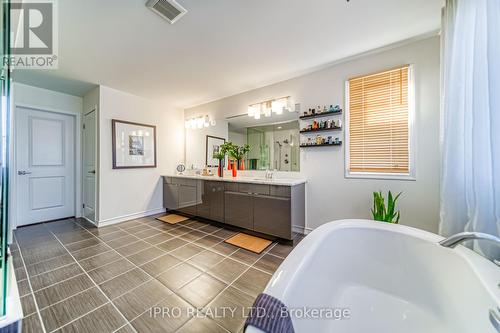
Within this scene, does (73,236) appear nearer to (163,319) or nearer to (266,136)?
(163,319)

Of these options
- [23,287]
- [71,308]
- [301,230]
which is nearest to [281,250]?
[301,230]

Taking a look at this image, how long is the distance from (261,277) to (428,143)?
222 centimetres

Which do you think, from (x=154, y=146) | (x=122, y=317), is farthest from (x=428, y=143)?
(x=154, y=146)

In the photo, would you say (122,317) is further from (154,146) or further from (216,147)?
(154,146)

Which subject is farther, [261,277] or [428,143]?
[428,143]

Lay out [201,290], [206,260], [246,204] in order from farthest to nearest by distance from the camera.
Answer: [246,204] → [206,260] → [201,290]

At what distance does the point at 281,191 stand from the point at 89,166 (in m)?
3.51

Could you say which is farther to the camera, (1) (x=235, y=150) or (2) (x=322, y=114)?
(1) (x=235, y=150)

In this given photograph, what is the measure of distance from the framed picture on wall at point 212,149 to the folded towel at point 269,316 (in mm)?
3184

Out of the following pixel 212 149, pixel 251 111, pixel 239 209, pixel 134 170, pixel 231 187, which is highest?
pixel 251 111

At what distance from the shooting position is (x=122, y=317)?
4.37ft

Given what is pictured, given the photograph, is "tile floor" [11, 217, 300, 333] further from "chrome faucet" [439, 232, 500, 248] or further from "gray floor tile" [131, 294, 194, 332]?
"chrome faucet" [439, 232, 500, 248]

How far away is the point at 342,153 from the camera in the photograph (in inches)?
98.1

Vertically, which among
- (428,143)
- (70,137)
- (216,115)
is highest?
(216,115)
